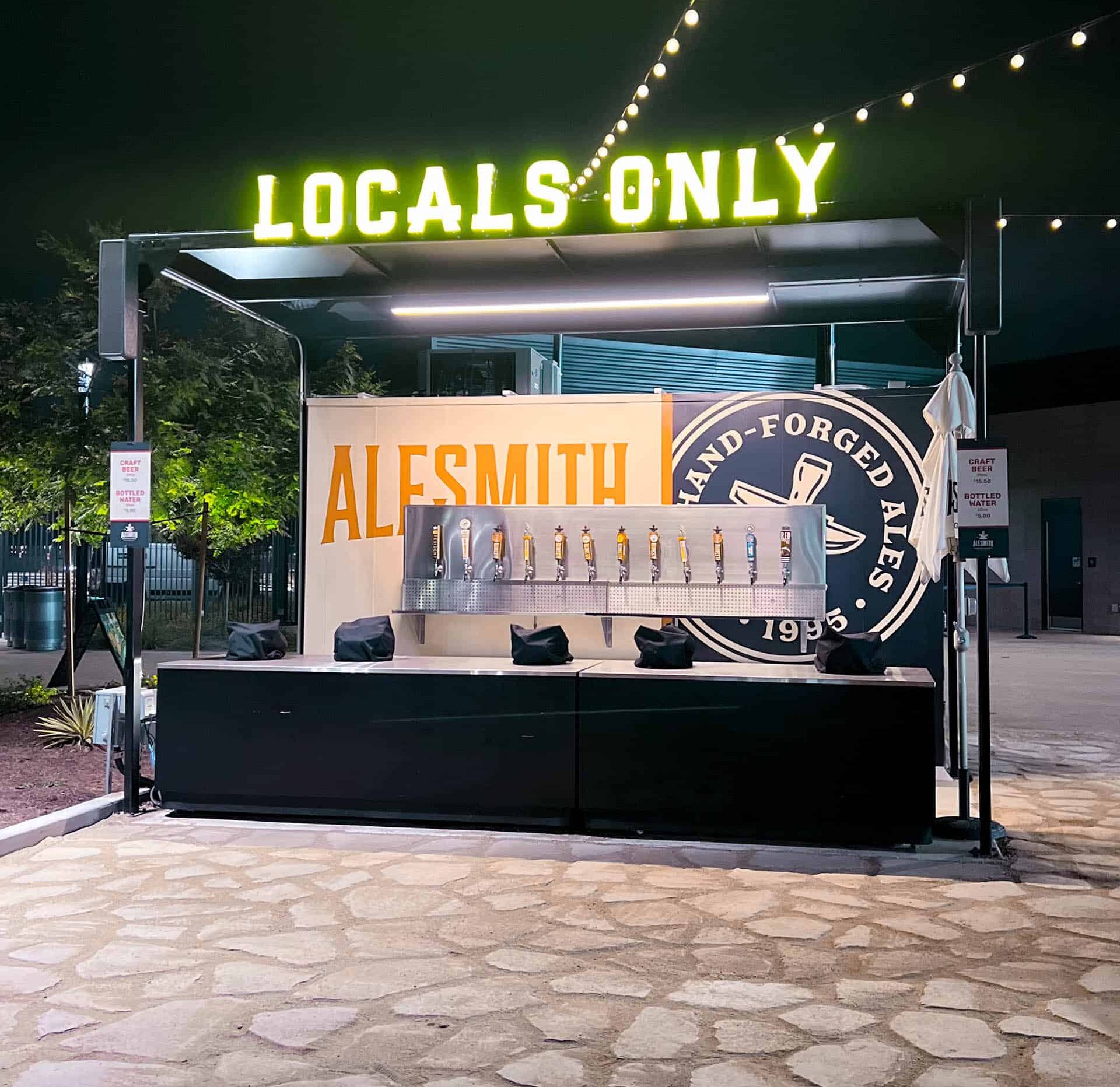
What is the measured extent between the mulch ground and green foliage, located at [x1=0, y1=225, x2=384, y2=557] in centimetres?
235

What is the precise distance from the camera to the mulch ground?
7168mm

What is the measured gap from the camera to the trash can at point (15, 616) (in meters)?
18.7

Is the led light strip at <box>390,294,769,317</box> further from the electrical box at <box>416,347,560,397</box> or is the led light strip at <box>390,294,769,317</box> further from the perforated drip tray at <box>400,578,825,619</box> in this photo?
the electrical box at <box>416,347,560,397</box>

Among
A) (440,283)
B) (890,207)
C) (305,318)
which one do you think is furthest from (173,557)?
(890,207)

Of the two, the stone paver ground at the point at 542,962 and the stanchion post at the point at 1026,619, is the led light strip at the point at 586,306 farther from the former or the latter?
the stanchion post at the point at 1026,619

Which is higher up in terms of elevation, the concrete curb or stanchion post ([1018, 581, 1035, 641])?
stanchion post ([1018, 581, 1035, 641])

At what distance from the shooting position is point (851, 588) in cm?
859

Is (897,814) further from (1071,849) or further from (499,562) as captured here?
(499,562)

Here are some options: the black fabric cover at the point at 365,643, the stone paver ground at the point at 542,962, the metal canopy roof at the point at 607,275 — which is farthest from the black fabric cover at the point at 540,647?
the metal canopy roof at the point at 607,275

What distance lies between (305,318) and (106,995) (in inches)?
234

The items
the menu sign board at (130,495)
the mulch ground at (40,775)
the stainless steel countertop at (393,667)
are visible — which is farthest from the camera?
the mulch ground at (40,775)

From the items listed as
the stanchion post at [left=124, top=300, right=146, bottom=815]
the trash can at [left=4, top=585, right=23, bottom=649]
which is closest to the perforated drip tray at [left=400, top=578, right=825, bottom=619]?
the stanchion post at [left=124, top=300, right=146, bottom=815]

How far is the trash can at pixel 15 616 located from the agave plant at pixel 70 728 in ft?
32.2

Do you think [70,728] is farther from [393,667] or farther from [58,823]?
[393,667]
